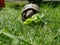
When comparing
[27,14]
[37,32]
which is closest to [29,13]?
[27,14]

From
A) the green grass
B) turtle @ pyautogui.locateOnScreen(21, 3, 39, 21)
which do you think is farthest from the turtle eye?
the green grass

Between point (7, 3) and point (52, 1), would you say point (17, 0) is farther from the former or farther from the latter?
point (52, 1)

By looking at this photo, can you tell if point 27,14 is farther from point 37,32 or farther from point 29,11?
point 37,32

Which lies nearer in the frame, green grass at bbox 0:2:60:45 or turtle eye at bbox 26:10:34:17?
green grass at bbox 0:2:60:45

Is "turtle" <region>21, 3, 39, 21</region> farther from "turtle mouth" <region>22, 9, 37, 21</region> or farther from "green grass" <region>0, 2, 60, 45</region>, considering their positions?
"green grass" <region>0, 2, 60, 45</region>

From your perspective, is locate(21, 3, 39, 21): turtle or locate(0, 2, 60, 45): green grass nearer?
locate(0, 2, 60, 45): green grass

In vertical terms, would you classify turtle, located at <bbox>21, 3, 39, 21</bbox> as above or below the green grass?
below

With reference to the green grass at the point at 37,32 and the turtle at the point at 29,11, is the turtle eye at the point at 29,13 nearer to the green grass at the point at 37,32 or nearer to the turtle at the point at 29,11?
the turtle at the point at 29,11

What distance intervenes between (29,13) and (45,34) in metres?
1.27

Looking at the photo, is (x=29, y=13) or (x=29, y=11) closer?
(x=29, y=13)

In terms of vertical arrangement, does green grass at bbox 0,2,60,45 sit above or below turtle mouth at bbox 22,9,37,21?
above

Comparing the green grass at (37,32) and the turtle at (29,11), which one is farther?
the turtle at (29,11)

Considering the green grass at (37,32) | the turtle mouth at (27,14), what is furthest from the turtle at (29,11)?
the green grass at (37,32)

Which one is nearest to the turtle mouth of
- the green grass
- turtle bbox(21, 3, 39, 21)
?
turtle bbox(21, 3, 39, 21)
